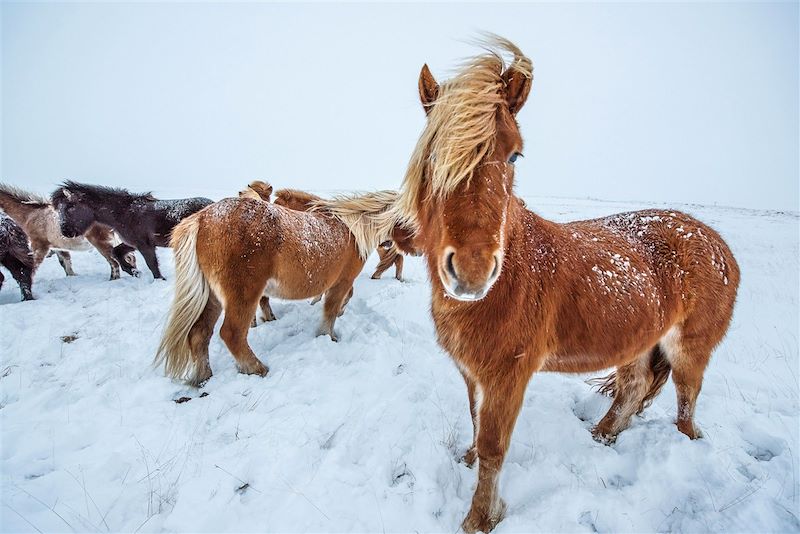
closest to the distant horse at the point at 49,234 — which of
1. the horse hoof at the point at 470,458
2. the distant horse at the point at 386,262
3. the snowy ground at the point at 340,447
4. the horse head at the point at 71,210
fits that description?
the horse head at the point at 71,210

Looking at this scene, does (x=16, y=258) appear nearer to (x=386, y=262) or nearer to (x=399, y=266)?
(x=386, y=262)

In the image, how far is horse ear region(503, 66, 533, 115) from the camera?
1981mm

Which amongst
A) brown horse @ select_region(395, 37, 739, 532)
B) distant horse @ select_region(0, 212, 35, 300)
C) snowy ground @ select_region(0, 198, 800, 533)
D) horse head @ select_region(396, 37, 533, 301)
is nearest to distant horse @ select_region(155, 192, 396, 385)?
snowy ground @ select_region(0, 198, 800, 533)

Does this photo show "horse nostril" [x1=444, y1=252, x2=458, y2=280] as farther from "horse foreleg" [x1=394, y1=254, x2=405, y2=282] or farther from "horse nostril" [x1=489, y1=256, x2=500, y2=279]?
"horse foreleg" [x1=394, y1=254, x2=405, y2=282]

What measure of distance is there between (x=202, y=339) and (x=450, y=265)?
11.3 ft

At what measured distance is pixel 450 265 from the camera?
5.50 ft

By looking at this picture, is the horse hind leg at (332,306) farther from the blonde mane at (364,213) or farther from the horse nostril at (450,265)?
the horse nostril at (450,265)

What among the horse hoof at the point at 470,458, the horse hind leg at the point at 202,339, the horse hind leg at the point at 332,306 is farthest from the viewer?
the horse hind leg at the point at 332,306

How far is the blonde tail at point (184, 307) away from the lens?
3693 millimetres

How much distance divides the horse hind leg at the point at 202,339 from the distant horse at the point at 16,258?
16.1 ft

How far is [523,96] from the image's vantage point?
2.06 meters

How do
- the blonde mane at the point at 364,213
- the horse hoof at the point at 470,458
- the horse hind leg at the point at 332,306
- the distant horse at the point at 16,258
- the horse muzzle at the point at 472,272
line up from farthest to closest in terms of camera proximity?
the distant horse at the point at 16,258, the blonde mane at the point at 364,213, the horse hind leg at the point at 332,306, the horse hoof at the point at 470,458, the horse muzzle at the point at 472,272

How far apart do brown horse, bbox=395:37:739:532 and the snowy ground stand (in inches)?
15.5

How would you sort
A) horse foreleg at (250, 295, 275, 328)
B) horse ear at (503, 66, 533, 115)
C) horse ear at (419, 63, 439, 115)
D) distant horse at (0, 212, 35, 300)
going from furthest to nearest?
distant horse at (0, 212, 35, 300), horse foreleg at (250, 295, 275, 328), horse ear at (419, 63, 439, 115), horse ear at (503, 66, 533, 115)
